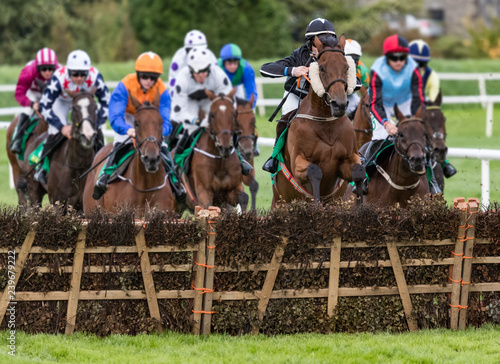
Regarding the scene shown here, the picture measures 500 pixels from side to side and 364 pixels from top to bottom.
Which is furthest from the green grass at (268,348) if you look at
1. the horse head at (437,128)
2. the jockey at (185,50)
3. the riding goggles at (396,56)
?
the jockey at (185,50)

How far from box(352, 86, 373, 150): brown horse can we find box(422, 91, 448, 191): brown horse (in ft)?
2.03

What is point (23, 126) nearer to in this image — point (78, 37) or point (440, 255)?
point (440, 255)

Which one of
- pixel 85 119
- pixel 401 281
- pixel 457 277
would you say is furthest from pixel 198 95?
pixel 457 277

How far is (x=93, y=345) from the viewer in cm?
497

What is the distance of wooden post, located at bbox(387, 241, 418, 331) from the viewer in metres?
5.27

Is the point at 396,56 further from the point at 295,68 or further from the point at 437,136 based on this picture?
the point at 295,68

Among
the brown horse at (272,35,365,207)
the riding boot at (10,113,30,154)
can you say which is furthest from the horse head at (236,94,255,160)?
the riding boot at (10,113,30,154)

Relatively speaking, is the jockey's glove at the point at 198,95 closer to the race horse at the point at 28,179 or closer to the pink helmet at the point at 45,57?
the race horse at the point at 28,179

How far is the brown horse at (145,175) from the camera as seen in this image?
269 inches

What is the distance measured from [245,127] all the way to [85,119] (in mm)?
1740

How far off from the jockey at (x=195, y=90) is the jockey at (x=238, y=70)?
1.24 meters

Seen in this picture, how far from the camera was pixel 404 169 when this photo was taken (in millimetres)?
6809

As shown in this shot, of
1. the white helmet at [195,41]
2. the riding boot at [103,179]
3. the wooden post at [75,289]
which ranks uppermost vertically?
the white helmet at [195,41]

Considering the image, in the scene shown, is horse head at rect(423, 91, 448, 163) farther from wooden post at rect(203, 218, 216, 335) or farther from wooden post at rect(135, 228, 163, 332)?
wooden post at rect(135, 228, 163, 332)
